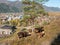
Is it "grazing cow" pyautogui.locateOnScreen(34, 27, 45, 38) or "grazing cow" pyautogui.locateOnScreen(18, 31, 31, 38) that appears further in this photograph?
"grazing cow" pyautogui.locateOnScreen(18, 31, 31, 38)

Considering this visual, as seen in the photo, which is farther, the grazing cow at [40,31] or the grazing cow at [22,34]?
the grazing cow at [22,34]

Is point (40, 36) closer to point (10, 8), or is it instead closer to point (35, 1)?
point (35, 1)

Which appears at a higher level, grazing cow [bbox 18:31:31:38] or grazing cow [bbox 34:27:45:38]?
grazing cow [bbox 34:27:45:38]

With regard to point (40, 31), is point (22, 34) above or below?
below

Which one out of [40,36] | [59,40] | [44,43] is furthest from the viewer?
[40,36]

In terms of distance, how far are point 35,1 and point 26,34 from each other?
13.2 m

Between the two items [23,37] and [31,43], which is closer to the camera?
[31,43]

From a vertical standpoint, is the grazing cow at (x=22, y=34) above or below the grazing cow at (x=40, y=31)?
below

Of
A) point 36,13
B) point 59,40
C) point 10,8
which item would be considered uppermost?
point 59,40

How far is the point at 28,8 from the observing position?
1000 inches

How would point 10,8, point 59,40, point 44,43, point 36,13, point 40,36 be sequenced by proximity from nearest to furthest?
point 59,40 < point 44,43 < point 40,36 < point 36,13 < point 10,8

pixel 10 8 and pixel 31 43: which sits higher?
pixel 31 43

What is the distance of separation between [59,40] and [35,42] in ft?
13.9


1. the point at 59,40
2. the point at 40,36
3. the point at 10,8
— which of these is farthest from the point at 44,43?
the point at 10,8
